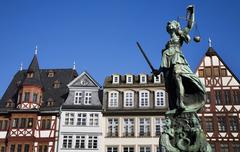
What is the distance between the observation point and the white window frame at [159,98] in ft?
127

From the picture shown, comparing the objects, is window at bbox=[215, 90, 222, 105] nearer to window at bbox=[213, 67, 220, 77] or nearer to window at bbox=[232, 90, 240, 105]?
window at bbox=[232, 90, 240, 105]

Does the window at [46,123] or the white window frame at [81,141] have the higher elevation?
the window at [46,123]

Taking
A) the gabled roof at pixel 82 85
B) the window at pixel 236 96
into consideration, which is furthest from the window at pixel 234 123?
the gabled roof at pixel 82 85

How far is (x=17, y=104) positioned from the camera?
3875 cm

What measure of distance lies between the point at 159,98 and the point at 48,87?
12663 mm

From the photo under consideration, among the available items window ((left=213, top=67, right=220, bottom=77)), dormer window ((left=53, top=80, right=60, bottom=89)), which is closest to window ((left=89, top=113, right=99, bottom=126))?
dormer window ((left=53, top=80, right=60, bottom=89))

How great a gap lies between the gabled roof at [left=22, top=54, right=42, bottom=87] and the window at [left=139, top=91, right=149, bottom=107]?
35.4 feet

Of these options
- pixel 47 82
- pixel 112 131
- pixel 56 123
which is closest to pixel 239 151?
pixel 112 131

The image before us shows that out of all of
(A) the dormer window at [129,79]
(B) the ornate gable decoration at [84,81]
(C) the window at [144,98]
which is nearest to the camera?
(C) the window at [144,98]

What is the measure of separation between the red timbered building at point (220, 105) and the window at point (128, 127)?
6889 millimetres

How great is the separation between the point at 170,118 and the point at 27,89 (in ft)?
103

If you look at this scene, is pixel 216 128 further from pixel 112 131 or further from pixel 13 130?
pixel 13 130

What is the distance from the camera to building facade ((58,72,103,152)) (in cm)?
3694

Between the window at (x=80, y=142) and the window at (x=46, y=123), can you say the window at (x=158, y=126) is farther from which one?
the window at (x=46, y=123)
